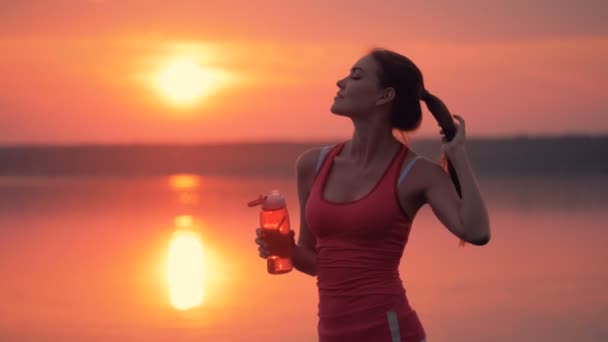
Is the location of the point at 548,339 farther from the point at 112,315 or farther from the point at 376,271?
the point at 376,271

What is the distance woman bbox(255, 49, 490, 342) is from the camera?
3.22 meters

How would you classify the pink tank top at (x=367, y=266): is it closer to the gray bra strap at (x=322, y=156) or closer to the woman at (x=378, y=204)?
the woman at (x=378, y=204)

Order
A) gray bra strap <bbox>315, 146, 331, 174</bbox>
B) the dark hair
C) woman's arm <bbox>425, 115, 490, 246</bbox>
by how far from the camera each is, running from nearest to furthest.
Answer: woman's arm <bbox>425, 115, 490, 246</bbox> < the dark hair < gray bra strap <bbox>315, 146, 331, 174</bbox>

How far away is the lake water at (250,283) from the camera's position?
24.0ft

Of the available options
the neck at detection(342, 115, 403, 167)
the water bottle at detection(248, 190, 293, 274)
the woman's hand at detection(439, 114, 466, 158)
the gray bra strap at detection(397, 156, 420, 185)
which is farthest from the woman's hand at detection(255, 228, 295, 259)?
the woman's hand at detection(439, 114, 466, 158)

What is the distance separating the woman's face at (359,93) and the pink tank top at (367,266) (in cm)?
20

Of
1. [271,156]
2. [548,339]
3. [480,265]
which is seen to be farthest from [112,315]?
[271,156]

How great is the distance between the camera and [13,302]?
8.37 metres

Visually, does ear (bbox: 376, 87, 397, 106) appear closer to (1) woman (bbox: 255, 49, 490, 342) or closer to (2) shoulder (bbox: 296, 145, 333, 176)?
(1) woman (bbox: 255, 49, 490, 342)

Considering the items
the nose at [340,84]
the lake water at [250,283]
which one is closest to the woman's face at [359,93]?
the nose at [340,84]

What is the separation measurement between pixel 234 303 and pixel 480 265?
2978mm

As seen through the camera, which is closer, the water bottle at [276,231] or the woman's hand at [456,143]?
the woman's hand at [456,143]

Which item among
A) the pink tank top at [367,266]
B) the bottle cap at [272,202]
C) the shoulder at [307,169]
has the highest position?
the shoulder at [307,169]

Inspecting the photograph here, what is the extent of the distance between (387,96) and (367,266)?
49 cm
